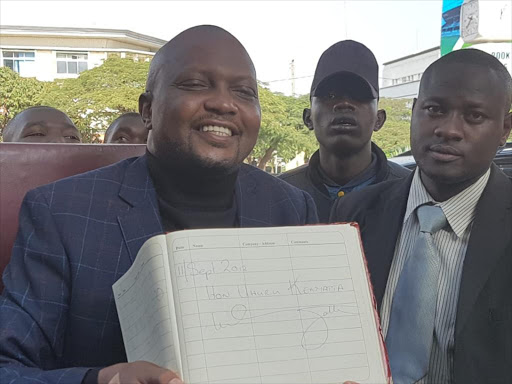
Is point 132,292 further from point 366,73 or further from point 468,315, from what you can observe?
point 366,73

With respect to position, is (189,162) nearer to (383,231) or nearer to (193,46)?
(193,46)

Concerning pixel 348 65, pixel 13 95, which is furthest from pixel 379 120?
pixel 13 95

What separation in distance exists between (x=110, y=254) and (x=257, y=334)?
20.4 inches

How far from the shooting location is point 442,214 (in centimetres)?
209

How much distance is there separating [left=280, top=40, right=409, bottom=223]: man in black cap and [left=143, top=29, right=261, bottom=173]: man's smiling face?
1216 mm

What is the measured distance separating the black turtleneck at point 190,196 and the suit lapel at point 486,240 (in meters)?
0.74

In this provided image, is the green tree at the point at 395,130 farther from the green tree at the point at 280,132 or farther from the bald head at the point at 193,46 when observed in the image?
the bald head at the point at 193,46

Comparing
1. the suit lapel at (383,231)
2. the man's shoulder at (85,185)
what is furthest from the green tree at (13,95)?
the man's shoulder at (85,185)

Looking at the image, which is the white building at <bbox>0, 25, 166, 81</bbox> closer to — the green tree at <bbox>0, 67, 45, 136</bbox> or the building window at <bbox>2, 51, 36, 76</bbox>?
the building window at <bbox>2, 51, 36, 76</bbox>

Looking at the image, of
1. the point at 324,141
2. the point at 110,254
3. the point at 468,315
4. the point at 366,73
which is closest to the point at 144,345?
the point at 110,254

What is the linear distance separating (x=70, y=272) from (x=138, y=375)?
458 mm

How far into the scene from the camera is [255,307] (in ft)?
4.39

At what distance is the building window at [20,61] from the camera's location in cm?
3966
